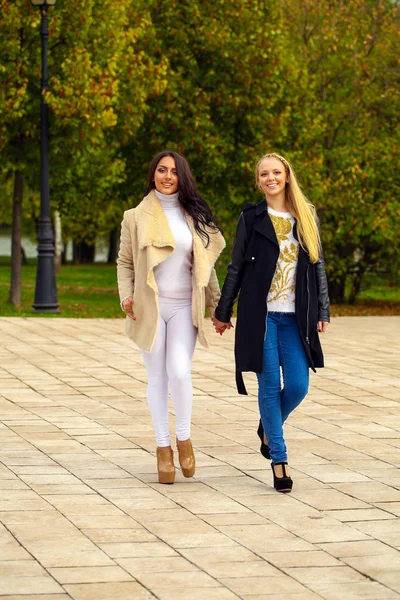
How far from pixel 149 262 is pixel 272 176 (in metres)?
0.83

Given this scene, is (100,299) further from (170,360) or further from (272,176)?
(272,176)

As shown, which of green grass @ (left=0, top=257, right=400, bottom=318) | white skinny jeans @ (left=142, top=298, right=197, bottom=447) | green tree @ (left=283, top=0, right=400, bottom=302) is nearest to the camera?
white skinny jeans @ (left=142, top=298, right=197, bottom=447)

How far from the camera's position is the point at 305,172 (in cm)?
2378

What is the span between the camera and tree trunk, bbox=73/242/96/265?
5809cm

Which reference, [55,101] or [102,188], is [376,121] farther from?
[55,101]

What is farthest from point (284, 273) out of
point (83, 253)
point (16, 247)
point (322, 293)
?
point (83, 253)

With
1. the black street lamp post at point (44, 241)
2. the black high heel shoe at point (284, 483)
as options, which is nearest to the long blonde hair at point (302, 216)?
the black high heel shoe at point (284, 483)

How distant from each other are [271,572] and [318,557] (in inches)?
13.2

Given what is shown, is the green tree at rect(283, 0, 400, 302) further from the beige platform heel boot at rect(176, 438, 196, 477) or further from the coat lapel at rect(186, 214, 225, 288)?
the beige platform heel boot at rect(176, 438, 196, 477)

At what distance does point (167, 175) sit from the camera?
23.8 ft

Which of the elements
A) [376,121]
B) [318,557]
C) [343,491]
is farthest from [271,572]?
[376,121]

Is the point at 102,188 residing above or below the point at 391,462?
above

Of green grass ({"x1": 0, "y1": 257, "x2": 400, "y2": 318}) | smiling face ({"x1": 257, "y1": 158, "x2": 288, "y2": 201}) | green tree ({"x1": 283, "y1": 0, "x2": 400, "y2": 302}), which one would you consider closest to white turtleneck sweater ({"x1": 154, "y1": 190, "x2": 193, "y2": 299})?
smiling face ({"x1": 257, "y1": 158, "x2": 288, "y2": 201})

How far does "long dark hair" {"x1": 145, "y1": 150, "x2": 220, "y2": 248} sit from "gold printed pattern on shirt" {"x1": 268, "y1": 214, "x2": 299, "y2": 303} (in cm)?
46
